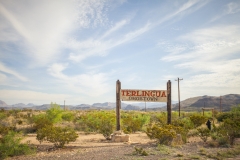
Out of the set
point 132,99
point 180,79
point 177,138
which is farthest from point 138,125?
point 180,79

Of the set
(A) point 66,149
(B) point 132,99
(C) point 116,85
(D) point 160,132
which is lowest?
(A) point 66,149

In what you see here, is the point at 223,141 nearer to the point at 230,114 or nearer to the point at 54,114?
the point at 230,114

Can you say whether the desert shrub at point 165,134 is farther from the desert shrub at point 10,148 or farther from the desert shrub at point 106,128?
the desert shrub at point 10,148

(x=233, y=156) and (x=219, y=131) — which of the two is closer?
(x=233, y=156)

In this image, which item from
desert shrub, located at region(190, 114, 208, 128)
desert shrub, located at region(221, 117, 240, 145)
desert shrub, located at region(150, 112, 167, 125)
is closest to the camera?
desert shrub, located at region(221, 117, 240, 145)

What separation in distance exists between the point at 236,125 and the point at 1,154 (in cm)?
1264

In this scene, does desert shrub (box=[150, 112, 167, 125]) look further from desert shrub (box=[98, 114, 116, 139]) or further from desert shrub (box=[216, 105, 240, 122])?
desert shrub (box=[216, 105, 240, 122])

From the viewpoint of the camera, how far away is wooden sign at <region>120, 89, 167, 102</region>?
44.8 ft

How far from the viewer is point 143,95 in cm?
1380

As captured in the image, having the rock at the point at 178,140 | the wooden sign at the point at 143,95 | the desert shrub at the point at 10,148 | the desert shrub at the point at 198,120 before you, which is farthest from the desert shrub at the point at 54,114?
the desert shrub at the point at 198,120

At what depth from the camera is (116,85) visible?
14.0 metres

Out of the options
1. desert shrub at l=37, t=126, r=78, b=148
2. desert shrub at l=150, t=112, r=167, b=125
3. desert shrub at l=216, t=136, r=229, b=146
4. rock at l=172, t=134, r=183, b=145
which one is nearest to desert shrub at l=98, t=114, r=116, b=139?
desert shrub at l=37, t=126, r=78, b=148

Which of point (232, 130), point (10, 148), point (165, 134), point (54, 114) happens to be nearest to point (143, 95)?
point (165, 134)

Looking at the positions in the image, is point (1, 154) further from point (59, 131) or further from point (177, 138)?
point (177, 138)
